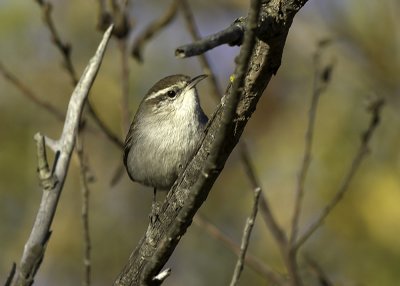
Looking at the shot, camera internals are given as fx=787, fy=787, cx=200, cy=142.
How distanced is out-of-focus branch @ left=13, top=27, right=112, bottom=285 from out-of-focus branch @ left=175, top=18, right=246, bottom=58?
32.1 inches

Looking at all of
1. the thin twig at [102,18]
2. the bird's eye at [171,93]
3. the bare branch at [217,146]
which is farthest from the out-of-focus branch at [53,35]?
the bare branch at [217,146]

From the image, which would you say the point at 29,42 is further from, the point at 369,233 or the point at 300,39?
the point at 369,233

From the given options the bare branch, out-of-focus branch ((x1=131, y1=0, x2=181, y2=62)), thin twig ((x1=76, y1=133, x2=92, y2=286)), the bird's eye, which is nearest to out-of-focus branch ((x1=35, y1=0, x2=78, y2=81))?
out-of-focus branch ((x1=131, y1=0, x2=181, y2=62))

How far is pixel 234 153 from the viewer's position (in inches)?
305

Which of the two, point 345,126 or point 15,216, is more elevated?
point 15,216

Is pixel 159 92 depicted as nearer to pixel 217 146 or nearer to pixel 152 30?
pixel 152 30

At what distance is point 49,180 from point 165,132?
8.40 ft

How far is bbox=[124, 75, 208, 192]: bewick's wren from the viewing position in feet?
16.9

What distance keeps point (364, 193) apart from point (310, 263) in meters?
1.91

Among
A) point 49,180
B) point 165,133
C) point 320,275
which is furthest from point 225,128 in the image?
point 165,133

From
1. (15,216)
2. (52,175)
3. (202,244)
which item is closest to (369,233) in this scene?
(202,244)

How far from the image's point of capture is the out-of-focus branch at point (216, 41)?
6.78 ft

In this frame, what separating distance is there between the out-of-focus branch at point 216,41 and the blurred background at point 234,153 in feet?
12.3

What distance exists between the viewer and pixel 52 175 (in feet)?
9.27
